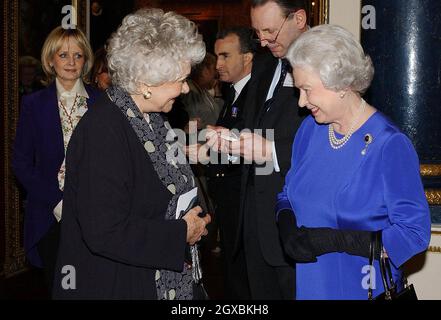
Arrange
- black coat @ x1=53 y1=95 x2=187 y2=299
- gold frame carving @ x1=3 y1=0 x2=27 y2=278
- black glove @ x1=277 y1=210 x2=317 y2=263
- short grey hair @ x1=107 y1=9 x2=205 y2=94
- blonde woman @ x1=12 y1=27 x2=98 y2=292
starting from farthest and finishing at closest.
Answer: gold frame carving @ x1=3 y1=0 x2=27 y2=278, blonde woman @ x1=12 y1=27 x2=98 y2=292, black glove @ x1=277 y1=210 x2=317 y2=263, short grey hair @ x1=107 y1=9 x2=205 y2=94, black coat @ x1=53 y1=95 x2=187 y2=299

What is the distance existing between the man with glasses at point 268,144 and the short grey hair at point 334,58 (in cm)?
84

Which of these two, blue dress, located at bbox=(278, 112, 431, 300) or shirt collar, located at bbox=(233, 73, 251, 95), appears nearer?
blue dress, located at bbox=(278, 112, 431, 300)

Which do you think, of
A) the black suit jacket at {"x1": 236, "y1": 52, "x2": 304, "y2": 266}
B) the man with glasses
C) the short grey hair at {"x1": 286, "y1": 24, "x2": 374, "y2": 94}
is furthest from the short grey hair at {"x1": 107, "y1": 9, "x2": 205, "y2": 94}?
the black suit jacket at {"x1": 236, "y1": 52, "x2": 304, "y2": 266}

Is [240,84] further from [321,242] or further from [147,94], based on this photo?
[321,242]

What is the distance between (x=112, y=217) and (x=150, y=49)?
Answer: 0.62m

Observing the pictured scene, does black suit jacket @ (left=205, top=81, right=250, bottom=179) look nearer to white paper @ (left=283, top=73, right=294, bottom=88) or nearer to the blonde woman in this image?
white paper @ (left=283, top=73, right=294, bottom=88)

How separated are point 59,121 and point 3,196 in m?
2.38

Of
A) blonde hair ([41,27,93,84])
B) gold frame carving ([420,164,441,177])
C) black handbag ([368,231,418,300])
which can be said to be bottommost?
black handbag ([368,231,418,300])

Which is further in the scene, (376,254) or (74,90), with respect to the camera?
(74,90)

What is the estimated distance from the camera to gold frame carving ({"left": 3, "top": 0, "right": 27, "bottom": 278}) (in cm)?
584

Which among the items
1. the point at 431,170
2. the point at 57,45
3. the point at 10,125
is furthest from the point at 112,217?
the point at 10,125

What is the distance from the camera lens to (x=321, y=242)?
237 cm

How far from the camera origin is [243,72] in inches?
200

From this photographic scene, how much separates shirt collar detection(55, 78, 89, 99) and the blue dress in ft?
6.08
